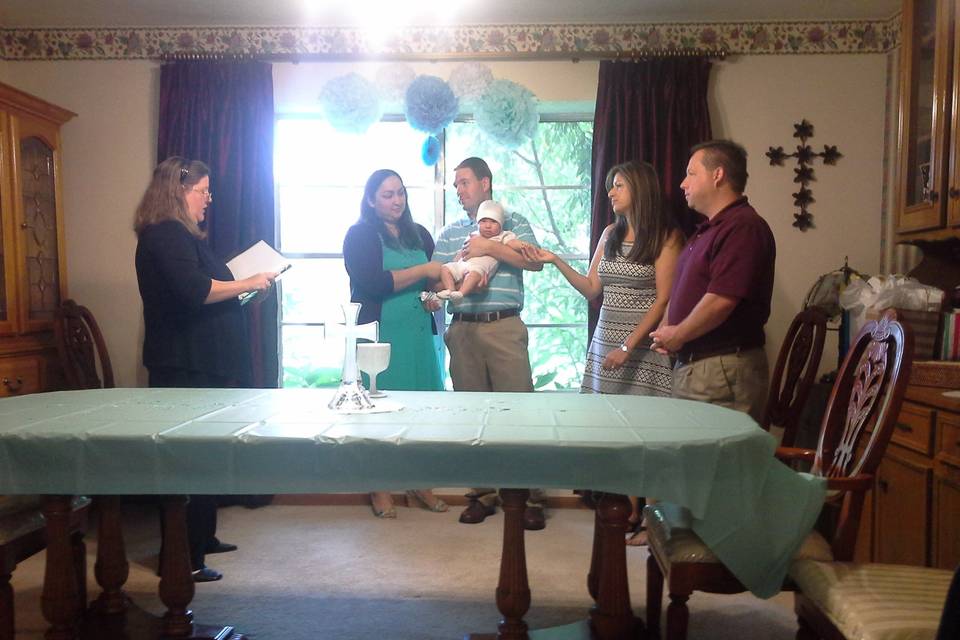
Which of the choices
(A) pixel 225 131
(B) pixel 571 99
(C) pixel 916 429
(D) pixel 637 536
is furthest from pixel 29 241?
(C) pixel 916 429

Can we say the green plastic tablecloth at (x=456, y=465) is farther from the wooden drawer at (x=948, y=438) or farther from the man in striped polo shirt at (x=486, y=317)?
the man in striped polo shirt at (x=486, y=317)

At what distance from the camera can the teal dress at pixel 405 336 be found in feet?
10.2

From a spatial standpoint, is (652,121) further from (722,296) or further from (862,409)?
(862,409)

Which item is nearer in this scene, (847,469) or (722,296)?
(847,469)

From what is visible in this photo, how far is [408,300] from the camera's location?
10.2ft

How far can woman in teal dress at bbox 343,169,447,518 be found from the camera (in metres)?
3.03

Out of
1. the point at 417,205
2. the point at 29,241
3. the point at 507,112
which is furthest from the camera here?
the point at 417,205

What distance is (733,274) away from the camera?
7.68ft

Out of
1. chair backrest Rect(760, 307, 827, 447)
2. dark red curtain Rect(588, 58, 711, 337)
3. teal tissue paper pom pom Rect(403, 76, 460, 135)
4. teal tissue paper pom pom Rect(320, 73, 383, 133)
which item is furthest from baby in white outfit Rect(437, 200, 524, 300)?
chair backrest Rect(760, 307, 827, 447)

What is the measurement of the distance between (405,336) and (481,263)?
0.46 meters

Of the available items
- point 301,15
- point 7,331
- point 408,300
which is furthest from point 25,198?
point 408,300

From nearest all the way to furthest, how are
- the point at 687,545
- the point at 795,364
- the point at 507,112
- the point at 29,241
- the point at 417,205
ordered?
the point at 687,545 → the point at 795,364 → the point at 507,112 → the point at 29,241 → the point at 417,205

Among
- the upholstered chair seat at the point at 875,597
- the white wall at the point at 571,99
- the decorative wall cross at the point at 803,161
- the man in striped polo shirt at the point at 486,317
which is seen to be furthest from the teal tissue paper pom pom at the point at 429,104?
the upholstered chair seat at the point at 875,597

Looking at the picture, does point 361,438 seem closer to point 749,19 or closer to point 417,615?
point 417,615
